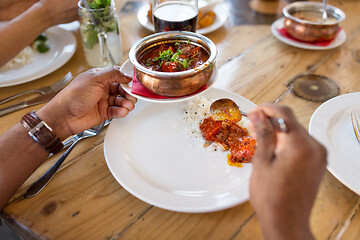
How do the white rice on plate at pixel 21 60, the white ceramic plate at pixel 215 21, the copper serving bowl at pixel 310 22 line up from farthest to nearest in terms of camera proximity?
the white ceramic plate at pixel 215 21
the copper serving bowl at pixel 310 22
the white rice on plate at pixel 21 60

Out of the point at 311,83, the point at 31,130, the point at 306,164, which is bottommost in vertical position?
the point at 311,83

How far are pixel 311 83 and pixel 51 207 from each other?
48.0 inches

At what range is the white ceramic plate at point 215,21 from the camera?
1.82m

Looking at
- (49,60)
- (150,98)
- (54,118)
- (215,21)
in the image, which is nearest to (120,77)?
(150,98)

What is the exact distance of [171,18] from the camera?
1456 mm

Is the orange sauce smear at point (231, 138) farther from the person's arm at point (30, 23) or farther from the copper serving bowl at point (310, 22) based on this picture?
the person's arm at point (30, 23)

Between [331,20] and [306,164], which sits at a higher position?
[306,164]

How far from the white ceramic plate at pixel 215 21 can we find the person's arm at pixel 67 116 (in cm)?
70

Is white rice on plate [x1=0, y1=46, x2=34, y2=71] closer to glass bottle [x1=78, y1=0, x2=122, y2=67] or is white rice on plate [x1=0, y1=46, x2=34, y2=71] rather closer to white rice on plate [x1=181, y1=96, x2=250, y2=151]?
glass bottle [x1=78, y1=0, x2=122, y2=67]

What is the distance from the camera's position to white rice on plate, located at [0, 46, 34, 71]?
154cm

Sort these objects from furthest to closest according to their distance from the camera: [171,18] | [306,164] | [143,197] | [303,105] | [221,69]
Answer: [221,69] < [171,18] < [303,105] < [143,197] < [306,164]

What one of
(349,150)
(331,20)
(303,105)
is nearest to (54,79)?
(303,105)

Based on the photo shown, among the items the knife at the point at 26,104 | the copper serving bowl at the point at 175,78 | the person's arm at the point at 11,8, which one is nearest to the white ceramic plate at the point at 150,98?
the copper serving bowl at the point at 175,78

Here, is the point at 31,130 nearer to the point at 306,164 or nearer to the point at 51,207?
the point at 51,207
